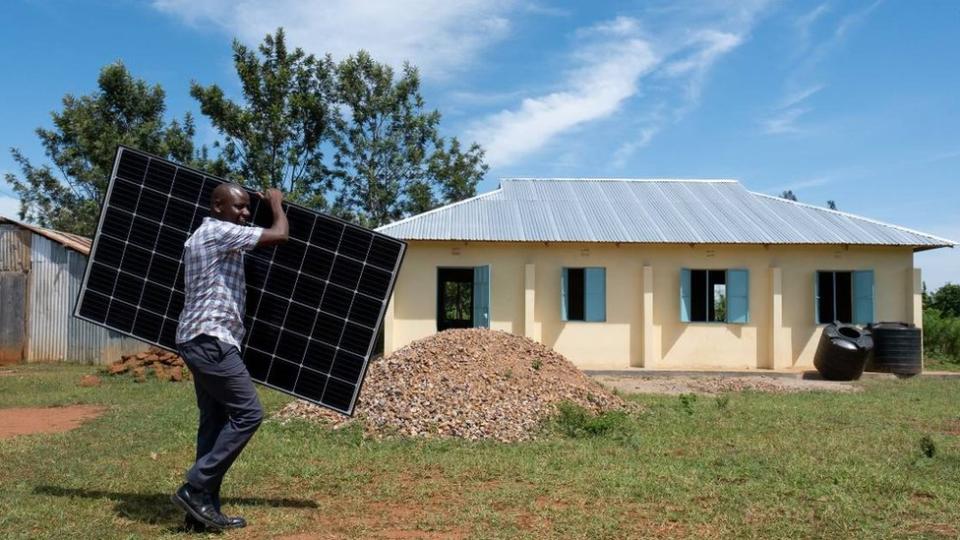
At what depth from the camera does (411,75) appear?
1198 inches

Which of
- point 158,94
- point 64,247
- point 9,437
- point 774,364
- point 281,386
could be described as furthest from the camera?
point 158,94

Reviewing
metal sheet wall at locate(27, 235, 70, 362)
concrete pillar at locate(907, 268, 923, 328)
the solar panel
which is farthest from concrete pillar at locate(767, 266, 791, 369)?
metal sheet wall at locate(27, 235, 70, 362)

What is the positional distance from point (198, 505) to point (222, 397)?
0.67 meters

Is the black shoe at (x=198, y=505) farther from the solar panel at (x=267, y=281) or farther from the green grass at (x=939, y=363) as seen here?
the green grass at (x=939, y=363)

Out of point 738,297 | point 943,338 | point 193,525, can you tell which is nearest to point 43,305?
point 738,297

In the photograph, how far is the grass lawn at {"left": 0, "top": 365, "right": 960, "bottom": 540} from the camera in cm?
501

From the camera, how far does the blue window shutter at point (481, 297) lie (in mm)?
17562

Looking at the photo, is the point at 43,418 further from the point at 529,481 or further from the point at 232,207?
the point at 529,481

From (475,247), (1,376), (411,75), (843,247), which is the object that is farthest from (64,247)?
(843,247)

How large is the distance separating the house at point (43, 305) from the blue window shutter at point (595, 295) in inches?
445

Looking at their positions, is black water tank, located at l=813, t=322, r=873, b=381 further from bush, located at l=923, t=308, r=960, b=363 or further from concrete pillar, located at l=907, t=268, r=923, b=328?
bush, located at l=923, t=308, r=960, b=363

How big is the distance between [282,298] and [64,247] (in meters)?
16.8

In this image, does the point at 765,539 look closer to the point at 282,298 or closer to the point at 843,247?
the point at 282,298

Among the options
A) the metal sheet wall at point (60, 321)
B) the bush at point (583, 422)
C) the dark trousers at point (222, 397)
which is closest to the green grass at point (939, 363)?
the bush at point (583, 422)
